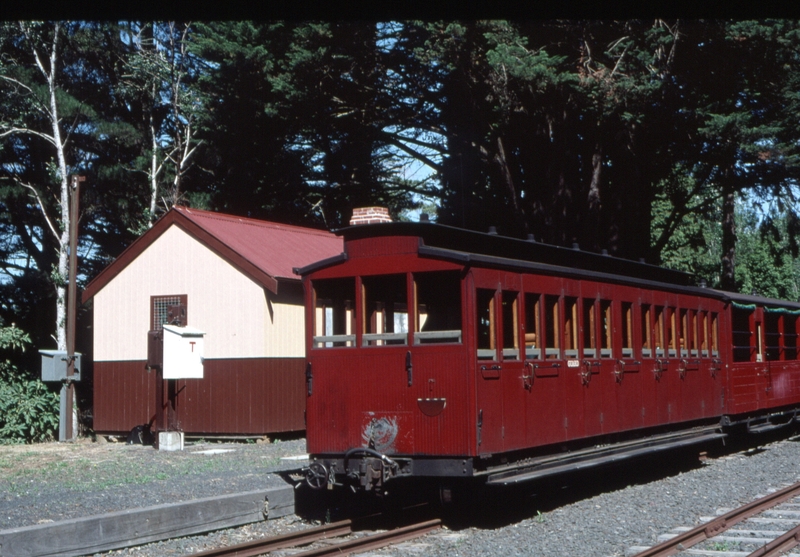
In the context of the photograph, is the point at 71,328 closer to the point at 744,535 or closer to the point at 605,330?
the point at 605,330

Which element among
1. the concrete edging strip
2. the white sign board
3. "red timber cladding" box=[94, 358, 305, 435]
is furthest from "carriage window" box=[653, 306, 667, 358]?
the white sign board

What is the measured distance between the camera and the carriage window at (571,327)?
37.6 feet

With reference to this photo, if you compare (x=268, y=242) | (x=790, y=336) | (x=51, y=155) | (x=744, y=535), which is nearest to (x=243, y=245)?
(x=268, y=242)

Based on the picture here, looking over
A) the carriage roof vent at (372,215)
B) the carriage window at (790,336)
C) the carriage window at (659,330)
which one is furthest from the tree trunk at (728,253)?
the carriage window at (659,330)

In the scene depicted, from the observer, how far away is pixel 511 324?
10477mm

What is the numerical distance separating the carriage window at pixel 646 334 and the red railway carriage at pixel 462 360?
0.36 m

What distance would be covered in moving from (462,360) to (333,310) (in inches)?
79.7

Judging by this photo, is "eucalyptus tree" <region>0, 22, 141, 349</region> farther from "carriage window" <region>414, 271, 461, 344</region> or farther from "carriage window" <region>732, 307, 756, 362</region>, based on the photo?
"carriage window" <region>414, 271, 461, 344</region>

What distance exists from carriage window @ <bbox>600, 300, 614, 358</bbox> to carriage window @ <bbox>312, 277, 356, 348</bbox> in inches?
138

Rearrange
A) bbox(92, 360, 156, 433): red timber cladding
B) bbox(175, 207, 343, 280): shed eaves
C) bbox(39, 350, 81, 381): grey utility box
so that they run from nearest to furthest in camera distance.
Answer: bbox(175, 207, 343, 280): shed eaves < bbox(39, 350, 81, 381): grey utility box < bbox(92, 360, 156, 433): red timber cladding

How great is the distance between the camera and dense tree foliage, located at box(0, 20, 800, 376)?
66.9 ft

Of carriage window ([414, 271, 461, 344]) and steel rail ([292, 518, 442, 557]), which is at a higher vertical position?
carriage window ([414, 271, 461, 344])

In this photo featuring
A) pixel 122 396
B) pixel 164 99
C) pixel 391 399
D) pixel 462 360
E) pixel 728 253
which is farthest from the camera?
pixel 164 99

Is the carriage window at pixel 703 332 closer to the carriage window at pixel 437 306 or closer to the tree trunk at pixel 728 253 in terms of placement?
the carriage window at pixel 437 306
